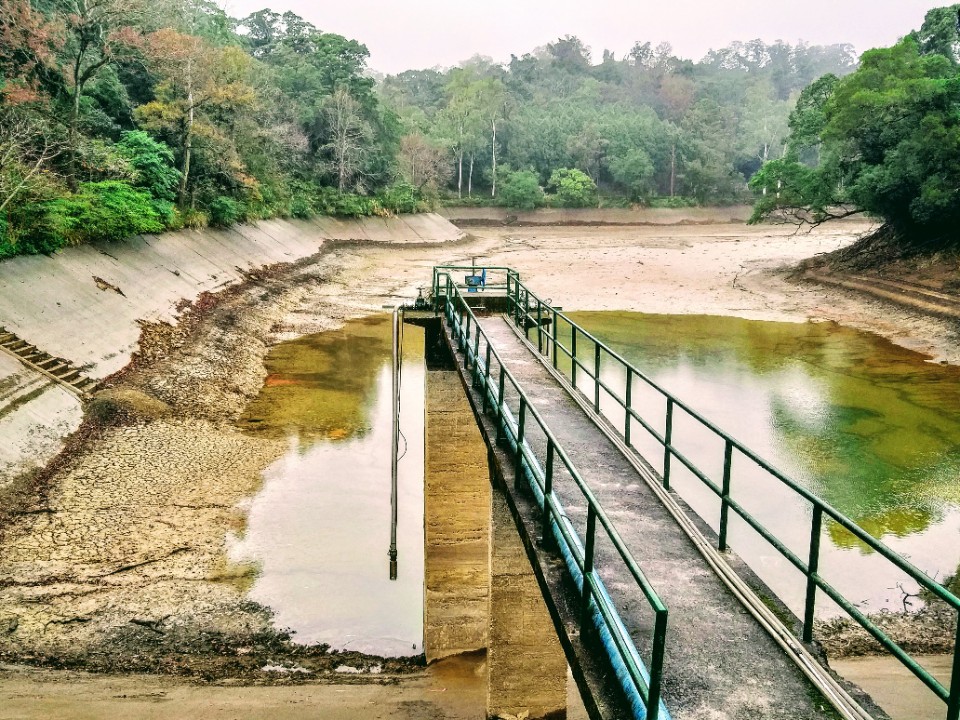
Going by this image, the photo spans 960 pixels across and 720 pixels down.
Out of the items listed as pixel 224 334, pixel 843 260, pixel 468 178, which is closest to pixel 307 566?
pixel 224 334

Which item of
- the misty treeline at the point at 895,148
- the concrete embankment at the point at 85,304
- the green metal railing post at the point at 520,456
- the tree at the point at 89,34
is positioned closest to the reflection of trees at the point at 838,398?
the green metal railing post at the point at 520,456

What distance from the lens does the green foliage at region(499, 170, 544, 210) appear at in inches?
3098

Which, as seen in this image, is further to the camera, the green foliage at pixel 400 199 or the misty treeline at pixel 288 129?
the green foliage at pixel 400 199

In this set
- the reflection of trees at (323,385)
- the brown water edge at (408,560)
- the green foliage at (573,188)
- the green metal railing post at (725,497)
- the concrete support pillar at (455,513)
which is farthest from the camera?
the green foliage at (573,188)

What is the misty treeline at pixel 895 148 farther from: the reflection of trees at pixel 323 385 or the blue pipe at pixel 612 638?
the blue pipe at pixel 612 638

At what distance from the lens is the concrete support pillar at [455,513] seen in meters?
11.0

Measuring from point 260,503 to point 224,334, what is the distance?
39.1 feet

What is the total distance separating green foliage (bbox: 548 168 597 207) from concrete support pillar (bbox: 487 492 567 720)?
7541 centimetres

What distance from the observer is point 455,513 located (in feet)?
39.9

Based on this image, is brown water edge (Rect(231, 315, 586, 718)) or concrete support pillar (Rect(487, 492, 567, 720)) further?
brown water edge (Rect(231, 315, 586, 718))

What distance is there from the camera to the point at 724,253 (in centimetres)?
5475

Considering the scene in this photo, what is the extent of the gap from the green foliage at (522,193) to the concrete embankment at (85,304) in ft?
150

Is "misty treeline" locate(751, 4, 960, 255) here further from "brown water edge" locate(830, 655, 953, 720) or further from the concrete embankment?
"brown water edge" locate(830, 655, 953, 720)

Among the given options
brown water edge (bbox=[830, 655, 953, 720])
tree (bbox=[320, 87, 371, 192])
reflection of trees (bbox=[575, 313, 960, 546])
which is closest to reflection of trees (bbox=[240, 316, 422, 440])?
reflection of trees (bbox=[575, 313, 960, 546])
